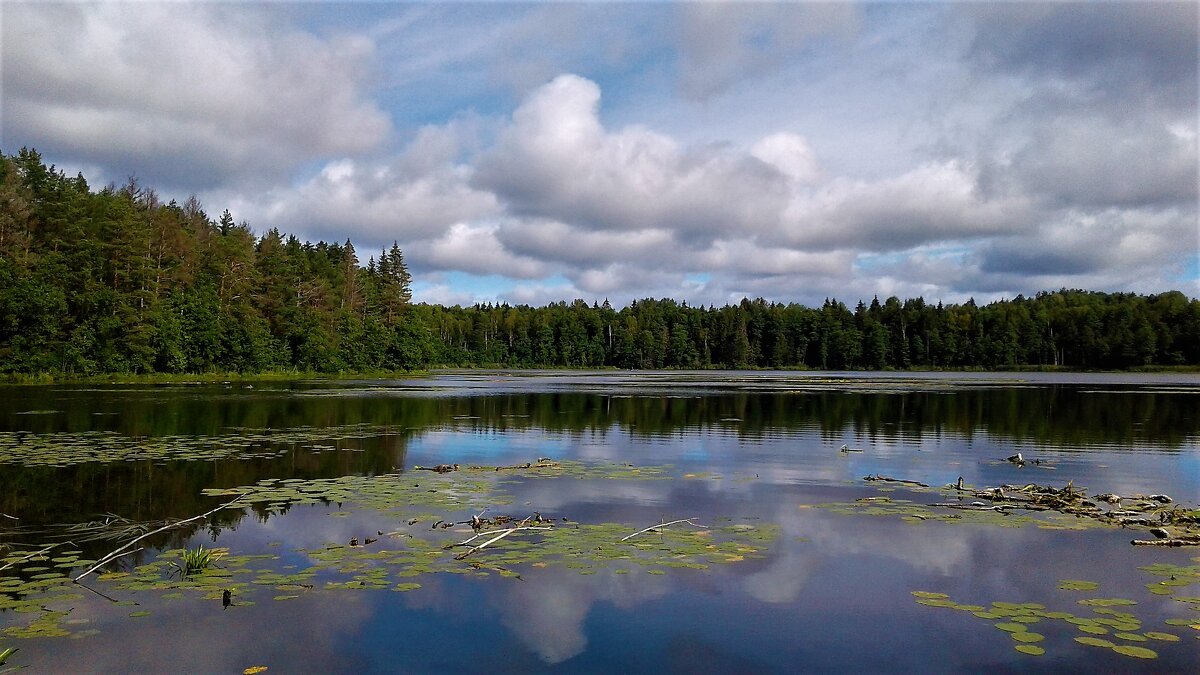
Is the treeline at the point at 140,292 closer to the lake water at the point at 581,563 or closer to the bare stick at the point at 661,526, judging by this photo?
the lake water at the point at 581,563

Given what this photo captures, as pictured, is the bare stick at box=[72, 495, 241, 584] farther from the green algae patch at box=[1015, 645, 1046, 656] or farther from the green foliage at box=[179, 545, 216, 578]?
the green algae patch at box=[1015, 645, 1046, 656]

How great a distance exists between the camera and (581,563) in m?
11.0

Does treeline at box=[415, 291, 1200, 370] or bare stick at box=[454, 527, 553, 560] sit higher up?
treeline at box=[415, 291, 1200, 370]

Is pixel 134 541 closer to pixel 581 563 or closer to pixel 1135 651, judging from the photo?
pixel 581 563

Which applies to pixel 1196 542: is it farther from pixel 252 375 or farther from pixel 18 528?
pixel 252 375

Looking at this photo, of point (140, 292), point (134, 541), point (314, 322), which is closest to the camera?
point (134, 541)

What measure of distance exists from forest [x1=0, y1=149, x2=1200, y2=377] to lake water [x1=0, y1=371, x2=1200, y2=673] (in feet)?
139

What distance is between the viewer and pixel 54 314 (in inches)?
2269

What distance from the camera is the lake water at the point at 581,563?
794cm

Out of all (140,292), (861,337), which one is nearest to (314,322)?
(140,292)

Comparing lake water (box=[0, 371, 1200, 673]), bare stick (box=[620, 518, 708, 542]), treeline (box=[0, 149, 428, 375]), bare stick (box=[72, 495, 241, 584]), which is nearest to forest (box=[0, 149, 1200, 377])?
treeline (box=[0, 149, 428, 375])

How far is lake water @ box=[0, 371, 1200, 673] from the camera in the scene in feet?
26.0

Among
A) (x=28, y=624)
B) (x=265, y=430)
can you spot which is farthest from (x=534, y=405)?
(x=28, y=624)

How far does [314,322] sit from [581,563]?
82.2 meters
